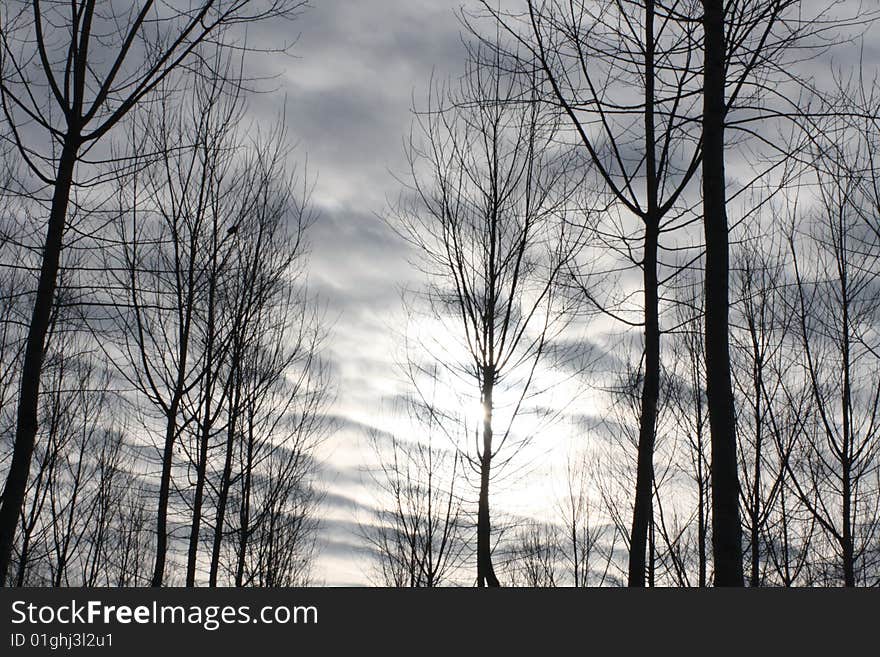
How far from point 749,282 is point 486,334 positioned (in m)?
4.40

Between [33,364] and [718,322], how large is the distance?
4032 mm

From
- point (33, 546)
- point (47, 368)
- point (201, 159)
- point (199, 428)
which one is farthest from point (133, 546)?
point (201, 159)

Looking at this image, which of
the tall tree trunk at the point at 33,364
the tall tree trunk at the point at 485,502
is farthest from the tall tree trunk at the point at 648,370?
the tall tree trunk at the point at 33,364

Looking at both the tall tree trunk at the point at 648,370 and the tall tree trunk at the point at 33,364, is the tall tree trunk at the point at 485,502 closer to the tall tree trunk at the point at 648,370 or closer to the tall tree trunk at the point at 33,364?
the tall tree trunk at the point at 648,370

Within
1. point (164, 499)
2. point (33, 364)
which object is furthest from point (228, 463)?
point (33, 364)

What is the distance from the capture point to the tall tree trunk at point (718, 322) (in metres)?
4.18

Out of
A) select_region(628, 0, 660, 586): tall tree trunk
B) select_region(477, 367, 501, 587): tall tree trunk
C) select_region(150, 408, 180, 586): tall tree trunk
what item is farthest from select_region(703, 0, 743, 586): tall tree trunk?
select_region(150, 408, 180, 586): tall tree trunk

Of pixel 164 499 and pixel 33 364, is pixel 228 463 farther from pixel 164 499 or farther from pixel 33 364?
pixel 33 364

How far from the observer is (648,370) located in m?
6.39

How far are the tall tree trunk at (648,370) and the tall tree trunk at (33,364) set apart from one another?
418cm

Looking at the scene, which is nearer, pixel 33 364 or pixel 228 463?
pixel 33 364

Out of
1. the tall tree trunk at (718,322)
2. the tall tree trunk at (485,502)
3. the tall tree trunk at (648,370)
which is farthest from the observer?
the tall tree trunk at (485,502)

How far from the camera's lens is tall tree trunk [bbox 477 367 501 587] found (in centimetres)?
749

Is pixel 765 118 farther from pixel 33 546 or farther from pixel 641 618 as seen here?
pixel 33 546
